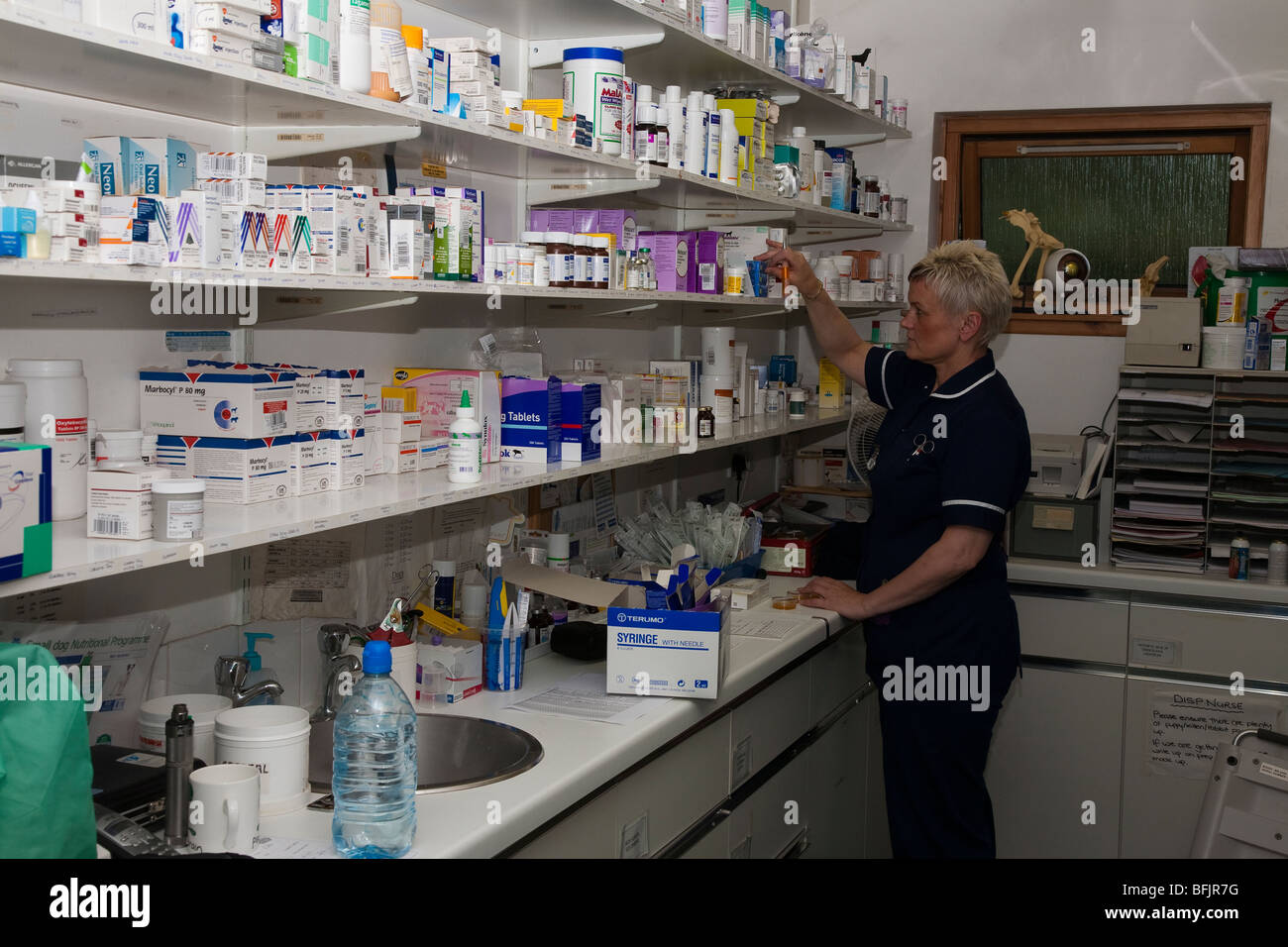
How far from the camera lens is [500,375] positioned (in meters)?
2.98

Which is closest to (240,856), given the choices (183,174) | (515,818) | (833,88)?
(515,818)

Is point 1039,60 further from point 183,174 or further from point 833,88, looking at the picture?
point 183,174

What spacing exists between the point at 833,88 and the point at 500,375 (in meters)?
1.99

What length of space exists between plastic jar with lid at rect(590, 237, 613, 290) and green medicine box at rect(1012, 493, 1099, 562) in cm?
232

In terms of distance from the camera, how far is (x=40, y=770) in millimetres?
1425

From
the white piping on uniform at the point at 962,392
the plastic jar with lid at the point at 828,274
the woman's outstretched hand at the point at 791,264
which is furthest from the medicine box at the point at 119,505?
the plastic jar with lid at the point at 828,274

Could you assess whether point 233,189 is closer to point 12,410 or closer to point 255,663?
point 12,410

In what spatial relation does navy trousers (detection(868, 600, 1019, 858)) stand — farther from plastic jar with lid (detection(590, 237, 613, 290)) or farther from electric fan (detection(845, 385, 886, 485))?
plastic jar with lid (detection(590, 237, 613, 290))

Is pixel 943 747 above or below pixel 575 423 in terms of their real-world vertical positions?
below

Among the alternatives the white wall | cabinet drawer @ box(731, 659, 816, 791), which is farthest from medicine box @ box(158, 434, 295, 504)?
the white wall

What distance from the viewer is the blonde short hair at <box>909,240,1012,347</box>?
3.27m

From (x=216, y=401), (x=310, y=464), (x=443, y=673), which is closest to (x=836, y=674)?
(x=443, y=673)

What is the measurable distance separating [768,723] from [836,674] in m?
0.61

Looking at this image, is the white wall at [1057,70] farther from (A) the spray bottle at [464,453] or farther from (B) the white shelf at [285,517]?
(A) the spray bottle at [464,453]
